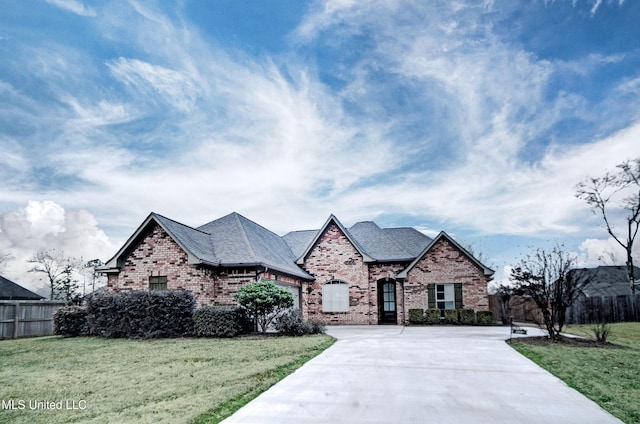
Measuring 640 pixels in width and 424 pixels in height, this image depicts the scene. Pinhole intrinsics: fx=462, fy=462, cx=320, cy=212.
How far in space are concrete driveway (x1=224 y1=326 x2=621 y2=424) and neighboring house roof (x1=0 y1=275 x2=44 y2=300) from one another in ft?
84.0

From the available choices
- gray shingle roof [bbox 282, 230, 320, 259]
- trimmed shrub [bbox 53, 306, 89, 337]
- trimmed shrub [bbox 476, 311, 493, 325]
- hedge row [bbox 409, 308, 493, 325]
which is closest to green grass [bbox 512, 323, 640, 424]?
trimmed shrub [bbox 476, 311, 493, 325]

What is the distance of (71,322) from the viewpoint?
56.3 ft

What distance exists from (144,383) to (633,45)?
51.7 feet

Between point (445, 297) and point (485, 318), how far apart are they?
211 centimetres

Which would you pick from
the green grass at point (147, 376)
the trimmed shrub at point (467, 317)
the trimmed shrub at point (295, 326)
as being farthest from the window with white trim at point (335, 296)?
the green grass at point (147, 376)

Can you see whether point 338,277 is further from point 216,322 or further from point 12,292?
point 12,292

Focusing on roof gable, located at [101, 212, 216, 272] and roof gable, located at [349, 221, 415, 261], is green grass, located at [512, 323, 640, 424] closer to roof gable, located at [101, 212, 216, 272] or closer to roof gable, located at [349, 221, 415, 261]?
roof gable, located at [349, 221, 415, 261]

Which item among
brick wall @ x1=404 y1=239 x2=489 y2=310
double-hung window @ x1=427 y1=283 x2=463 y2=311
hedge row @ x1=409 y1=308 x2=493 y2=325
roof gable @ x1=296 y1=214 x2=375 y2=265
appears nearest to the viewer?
hedge row @ x1=409 y1=308 x2=493 y2=325

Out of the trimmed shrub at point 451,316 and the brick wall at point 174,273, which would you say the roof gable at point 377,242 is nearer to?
the trimmed shrub at point 451,316

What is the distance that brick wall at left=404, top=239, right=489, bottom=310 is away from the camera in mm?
22891

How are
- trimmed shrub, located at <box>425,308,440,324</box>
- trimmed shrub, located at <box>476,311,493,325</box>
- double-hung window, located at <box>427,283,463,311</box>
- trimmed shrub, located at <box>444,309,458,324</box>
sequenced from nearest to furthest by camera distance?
trimmed shrub, located at <box>476,311,493,325</box>
trimmed shrub, located at <box>444,309,458,324</box>
trimmed shrub, located at <box>425,308,440,324</box>
double-hung window, located at <box>427,283,463,311</box>

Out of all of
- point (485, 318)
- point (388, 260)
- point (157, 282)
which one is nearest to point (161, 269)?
point (157, 282)

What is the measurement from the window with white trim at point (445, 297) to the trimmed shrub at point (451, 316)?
0.44 m

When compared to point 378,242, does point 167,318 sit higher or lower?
lower
